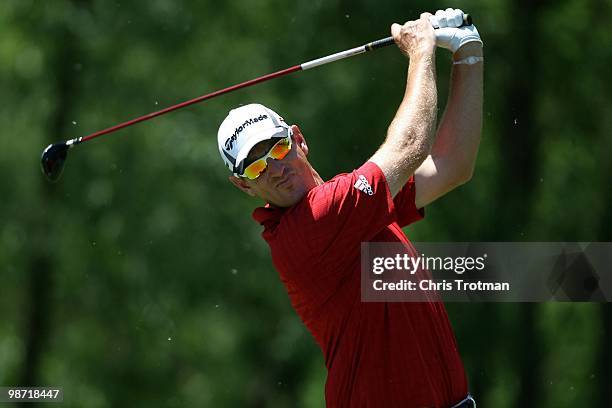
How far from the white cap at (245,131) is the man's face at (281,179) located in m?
0.03

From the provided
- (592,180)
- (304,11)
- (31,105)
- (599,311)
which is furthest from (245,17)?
(599,311)

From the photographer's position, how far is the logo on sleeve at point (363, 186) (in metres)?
3.92

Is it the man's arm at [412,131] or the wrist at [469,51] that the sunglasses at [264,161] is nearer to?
the man's arm at [412,131]

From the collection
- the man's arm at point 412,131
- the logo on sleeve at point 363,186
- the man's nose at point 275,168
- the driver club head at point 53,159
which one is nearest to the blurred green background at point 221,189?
the driver club head at point 53,159

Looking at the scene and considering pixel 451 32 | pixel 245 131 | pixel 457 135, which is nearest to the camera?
pixel 245 131

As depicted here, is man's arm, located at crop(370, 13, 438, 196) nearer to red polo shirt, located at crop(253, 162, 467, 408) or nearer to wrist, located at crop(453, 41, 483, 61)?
red polo shirt, located at crop(253, 162, 467, 408)

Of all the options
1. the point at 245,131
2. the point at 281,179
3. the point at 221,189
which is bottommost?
the point at 281,179

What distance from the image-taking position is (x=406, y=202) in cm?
441

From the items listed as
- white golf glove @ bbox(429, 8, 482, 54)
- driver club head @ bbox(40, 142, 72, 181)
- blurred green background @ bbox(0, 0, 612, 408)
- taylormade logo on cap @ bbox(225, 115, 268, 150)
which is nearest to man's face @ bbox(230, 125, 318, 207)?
taylormade logo on cap @ bbox(225, 115, 268, 150)

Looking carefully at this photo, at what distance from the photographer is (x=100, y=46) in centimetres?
1247

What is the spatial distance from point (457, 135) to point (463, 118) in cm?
8

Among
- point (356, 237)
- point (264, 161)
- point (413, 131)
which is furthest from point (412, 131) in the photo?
point (264, 161)

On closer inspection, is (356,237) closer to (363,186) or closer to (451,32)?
(363,186)

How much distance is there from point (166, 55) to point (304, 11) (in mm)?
1679
